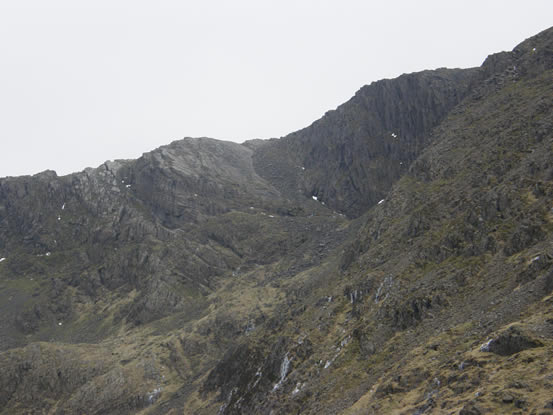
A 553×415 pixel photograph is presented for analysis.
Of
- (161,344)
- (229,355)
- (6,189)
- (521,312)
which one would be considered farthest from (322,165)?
(521,312)

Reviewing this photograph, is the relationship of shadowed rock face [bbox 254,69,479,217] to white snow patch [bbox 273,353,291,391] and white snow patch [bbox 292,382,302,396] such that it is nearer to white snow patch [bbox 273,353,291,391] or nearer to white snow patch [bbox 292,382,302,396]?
white snow patch [bbox 273,353,291,391]

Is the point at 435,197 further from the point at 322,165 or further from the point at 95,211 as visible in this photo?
the point at 95,211

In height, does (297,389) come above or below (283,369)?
above

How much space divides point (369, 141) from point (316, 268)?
261 feet

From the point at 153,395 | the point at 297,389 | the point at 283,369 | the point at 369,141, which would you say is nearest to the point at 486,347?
the point at 297,389

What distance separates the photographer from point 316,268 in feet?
352

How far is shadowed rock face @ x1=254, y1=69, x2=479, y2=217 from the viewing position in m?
150

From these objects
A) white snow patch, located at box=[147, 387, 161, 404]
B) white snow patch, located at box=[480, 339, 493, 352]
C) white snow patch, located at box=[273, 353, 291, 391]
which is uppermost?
white snow patch, located at box=[480, 339, 493, 352]

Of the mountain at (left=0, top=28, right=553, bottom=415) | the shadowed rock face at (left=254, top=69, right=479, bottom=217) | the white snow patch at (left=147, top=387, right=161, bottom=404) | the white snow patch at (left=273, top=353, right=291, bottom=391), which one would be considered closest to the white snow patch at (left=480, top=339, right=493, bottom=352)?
the mountain at (left=0, top=28, right=553, bottom=415)

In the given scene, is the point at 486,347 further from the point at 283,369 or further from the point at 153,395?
the point at 153,395

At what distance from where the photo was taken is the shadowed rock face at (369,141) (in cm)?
15050

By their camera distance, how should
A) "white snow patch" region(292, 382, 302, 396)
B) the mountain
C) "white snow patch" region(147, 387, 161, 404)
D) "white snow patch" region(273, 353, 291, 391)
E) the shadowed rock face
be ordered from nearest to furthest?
1. the mountain
2. "white snow patch" region(292, 382, 302, 396)
3. "white snow patch" region(273, 353, 291, 391)
4. "white snow patch" region(147, 387, 161, 404)
5. the shadowed rock face

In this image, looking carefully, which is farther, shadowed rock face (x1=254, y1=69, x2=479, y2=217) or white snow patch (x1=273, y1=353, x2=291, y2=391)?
shadowed rock face (x1=254, y1=69, x2=479, y2=217)

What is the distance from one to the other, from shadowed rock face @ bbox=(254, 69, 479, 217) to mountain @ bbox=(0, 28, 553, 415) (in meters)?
0.76
